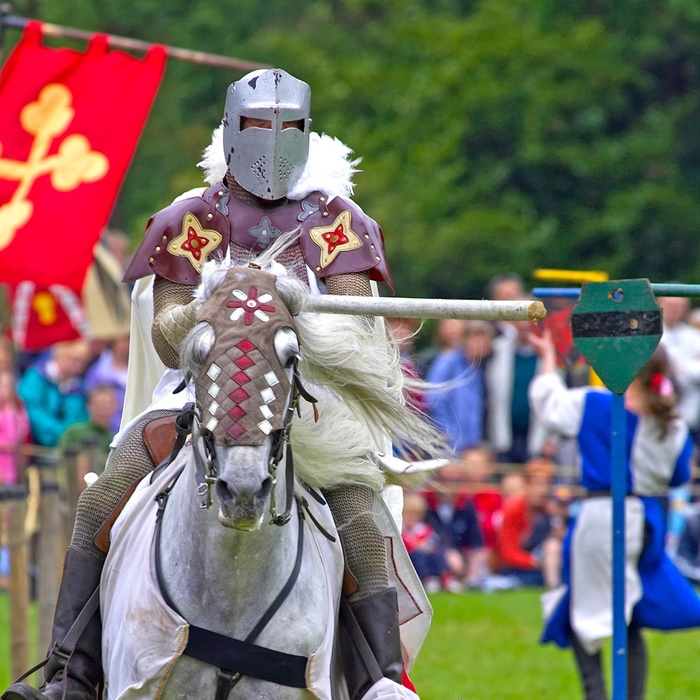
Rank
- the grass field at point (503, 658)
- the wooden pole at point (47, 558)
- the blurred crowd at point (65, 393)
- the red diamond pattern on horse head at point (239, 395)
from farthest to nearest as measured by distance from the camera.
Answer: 1. the blurred crowd at point (65, 393)
2. the grass field at point (503, 658)
3. the wooden pole at point (47, 558)
4. the red diamond pattern on horse head at point (239, 395)

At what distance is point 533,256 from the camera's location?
21750 mm

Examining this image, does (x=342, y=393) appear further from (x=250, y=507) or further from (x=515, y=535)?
(x=515, y=535)

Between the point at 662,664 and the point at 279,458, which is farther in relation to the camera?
the point at 662,664

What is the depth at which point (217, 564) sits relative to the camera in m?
4.30

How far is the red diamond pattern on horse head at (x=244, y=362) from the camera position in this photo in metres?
3.98

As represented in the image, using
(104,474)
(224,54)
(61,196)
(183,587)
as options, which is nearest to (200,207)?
(104,474)

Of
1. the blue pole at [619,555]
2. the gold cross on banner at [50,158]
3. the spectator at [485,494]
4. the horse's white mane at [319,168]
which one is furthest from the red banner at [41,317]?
the blue pole at [619,555]

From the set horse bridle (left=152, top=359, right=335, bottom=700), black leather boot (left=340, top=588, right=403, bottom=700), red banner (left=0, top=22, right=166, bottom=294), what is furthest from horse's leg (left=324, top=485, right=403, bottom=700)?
red banner (left=0, top=22, right=166, bottom=294)

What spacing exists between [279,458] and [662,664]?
675 cm

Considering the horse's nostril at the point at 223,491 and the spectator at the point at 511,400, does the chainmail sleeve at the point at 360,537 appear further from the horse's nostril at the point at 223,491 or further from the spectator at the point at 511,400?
the spectator at the point at 511,400

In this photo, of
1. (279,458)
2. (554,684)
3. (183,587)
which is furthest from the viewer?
(554,684)

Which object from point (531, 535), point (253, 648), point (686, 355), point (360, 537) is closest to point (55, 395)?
point (531, 535)

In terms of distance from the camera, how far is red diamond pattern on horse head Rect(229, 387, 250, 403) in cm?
393

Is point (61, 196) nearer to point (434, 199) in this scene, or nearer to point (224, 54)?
point (434, 199)
